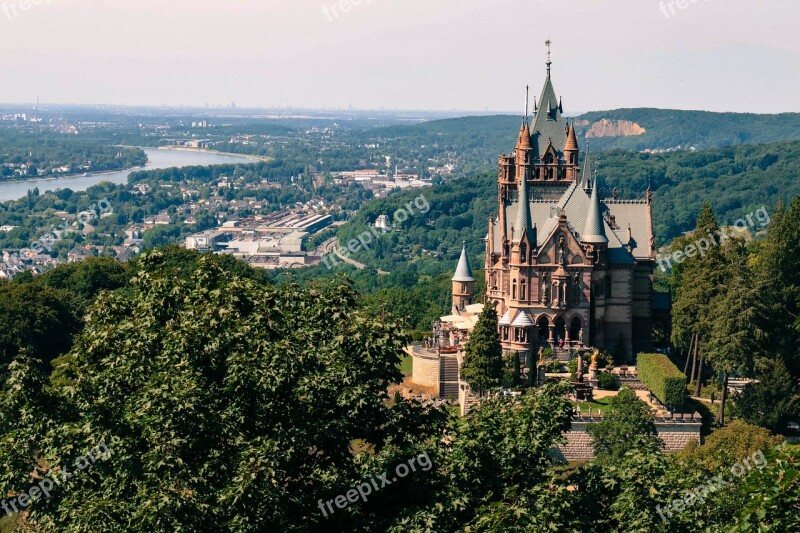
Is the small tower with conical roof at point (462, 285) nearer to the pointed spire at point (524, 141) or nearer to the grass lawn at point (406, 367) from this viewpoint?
the grass lawn at point (406, 367)

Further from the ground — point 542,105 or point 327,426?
point 542,105

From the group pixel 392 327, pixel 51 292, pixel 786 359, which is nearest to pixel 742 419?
pixel 786 359

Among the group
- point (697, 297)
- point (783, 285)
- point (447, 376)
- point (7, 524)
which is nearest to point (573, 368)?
point (447, 376)

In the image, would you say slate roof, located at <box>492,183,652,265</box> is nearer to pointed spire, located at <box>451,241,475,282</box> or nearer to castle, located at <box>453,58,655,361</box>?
castle, located at <box>453,58,655,361</box>

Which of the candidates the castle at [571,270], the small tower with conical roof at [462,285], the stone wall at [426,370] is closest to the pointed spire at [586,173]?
the castle at [571,270]

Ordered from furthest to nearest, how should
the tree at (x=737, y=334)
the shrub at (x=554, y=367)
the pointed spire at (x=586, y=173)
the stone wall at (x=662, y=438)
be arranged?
the pointed spire at (x=586, y=173)
the shrub at (x=554, y=367)
the tree at (x=737, y=334)
the stone wall at (x=662, y=438)

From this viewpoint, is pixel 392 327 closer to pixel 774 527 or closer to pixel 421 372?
pixel 774 527
